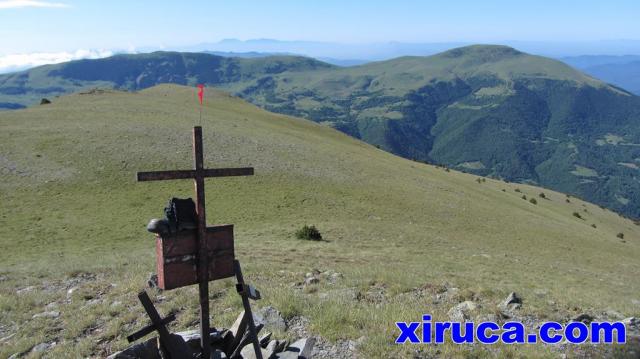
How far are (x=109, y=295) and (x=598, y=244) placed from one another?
43.2m

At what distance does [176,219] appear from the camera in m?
7.97

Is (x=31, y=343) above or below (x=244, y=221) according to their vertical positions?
above

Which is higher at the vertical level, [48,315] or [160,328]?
[160,328]

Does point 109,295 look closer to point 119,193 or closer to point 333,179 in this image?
point 119,193

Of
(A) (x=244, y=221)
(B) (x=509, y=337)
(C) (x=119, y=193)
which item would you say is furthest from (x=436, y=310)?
(C) (x=119, y=193)

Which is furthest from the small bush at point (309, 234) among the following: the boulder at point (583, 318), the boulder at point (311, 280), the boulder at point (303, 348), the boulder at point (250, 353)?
the boulder at point (250, 353)

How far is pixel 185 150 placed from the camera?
154 feet

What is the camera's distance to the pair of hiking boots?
306 inches

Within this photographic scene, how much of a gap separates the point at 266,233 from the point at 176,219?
23.2m

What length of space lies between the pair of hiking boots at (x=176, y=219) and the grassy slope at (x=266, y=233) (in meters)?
4.93

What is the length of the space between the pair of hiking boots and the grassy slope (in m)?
4.93

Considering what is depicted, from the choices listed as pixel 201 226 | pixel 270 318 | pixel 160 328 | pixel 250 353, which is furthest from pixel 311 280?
pixel 201 226

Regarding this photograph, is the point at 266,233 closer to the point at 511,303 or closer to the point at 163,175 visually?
the point at 511,303

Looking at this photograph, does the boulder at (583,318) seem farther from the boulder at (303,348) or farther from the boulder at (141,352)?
the boulder at (141,352)
